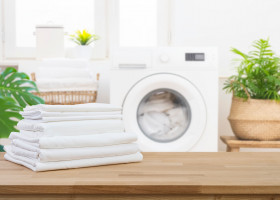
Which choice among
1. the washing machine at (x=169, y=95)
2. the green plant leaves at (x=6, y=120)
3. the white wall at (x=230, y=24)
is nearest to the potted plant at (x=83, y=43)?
the washing machine at (x=169, y=95)

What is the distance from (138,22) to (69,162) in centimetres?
281

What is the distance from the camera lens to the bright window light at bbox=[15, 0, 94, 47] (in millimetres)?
3416

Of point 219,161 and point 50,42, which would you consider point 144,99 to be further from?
point 219,161

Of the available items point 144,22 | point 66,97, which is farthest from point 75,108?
point 144,22

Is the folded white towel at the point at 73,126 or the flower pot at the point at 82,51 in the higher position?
the flower pot at the point at 82,51

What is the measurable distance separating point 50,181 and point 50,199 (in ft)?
0.10

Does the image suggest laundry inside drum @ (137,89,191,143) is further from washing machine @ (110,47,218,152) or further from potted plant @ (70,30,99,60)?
potted plant @ (70,30,99,60)

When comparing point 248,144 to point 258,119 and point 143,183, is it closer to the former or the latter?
point 258,119

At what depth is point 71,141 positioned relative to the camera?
0.74 meters

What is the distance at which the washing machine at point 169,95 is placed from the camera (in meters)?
2.45

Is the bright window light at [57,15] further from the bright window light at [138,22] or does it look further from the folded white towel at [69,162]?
the folded white towel at [69,162]

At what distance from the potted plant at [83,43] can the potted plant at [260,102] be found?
1.18m

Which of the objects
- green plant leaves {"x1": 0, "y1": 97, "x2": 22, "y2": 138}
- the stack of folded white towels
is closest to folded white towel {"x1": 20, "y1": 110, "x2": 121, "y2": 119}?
the stack of folded white towels

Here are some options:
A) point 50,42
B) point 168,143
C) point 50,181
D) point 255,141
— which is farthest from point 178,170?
point 50,42
